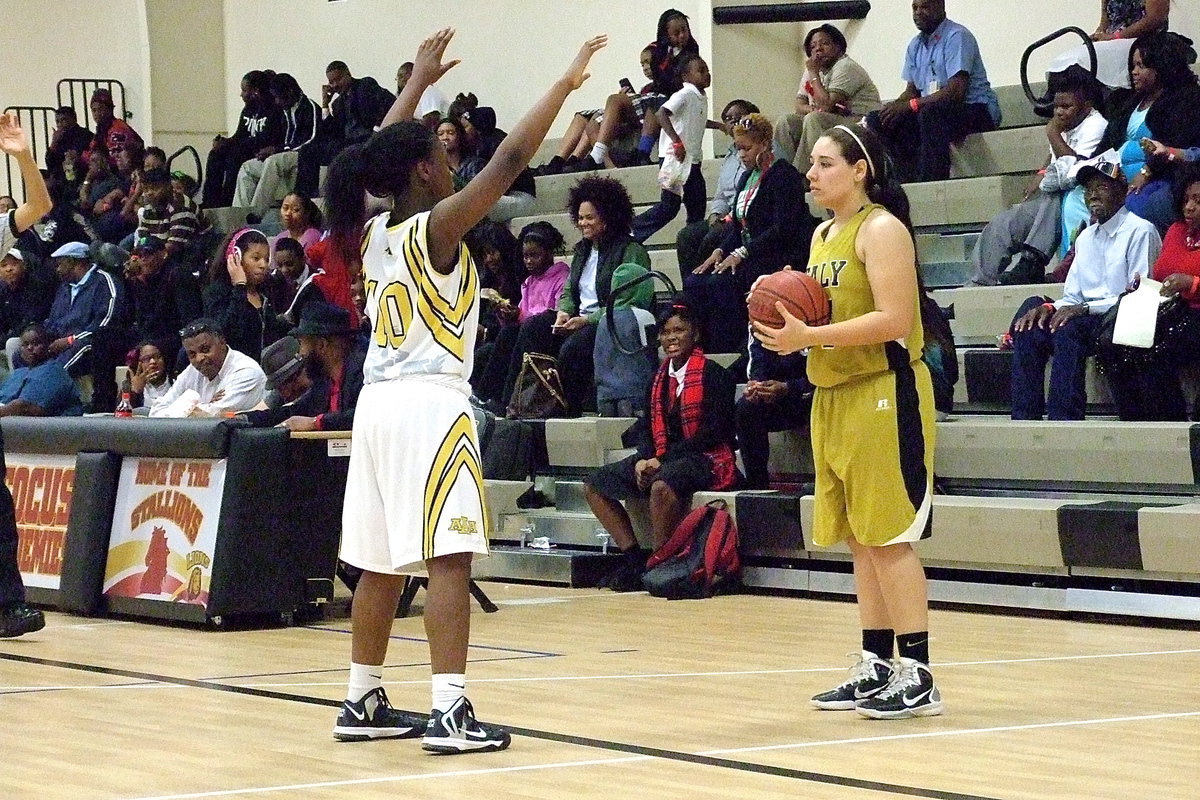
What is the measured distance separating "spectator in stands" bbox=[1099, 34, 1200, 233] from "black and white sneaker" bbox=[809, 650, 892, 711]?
456cm

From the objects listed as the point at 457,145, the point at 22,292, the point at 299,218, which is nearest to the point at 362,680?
the point at 299,218

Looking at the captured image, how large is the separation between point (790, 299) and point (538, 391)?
17.9ft

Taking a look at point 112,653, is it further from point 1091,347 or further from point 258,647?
point 1091,347

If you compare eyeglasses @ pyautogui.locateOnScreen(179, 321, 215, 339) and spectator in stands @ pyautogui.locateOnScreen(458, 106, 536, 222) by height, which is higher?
spectator in stands @ pyautogui.locateOnScreen(458, 106, 536, 222)

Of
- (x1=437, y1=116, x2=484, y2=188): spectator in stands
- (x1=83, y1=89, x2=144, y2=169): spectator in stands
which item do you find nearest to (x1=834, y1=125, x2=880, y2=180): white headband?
(x1=437, y1=116, x2=484, y2=188): spectator in stands

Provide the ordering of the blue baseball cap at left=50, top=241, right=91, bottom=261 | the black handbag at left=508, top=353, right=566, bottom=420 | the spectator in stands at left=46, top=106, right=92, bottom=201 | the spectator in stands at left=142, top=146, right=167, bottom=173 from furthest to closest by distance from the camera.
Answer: the spectator in stands at left=46, top=106, right=92, bottom=201, the spectator in stands at left=142, top=146, right=167, bottom=173, the blue baseball cap at left=50, top=241, right=91, bottom=261, the black handbag at left=508, top=353, right=566, bottom=420

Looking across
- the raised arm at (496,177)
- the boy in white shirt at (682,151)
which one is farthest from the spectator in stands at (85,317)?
the raised arm at (496,177)

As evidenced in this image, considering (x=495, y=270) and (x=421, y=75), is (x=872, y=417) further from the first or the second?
(x=495, y=270)

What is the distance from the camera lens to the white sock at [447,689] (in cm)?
446

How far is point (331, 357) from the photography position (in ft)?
28.1

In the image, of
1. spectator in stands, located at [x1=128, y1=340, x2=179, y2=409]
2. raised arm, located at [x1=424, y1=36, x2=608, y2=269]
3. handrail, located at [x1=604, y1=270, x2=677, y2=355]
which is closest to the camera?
raised arm, located at [x1=424, y1=36, x2=608, y2=269]

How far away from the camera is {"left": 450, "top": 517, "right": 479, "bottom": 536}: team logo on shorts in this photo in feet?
14.6

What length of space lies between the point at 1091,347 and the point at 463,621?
4.96 metres

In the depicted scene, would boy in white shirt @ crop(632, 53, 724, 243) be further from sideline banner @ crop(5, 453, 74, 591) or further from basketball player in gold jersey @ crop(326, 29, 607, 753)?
basketball player in gold jersey @ crop(326, 29, 607, 753)
